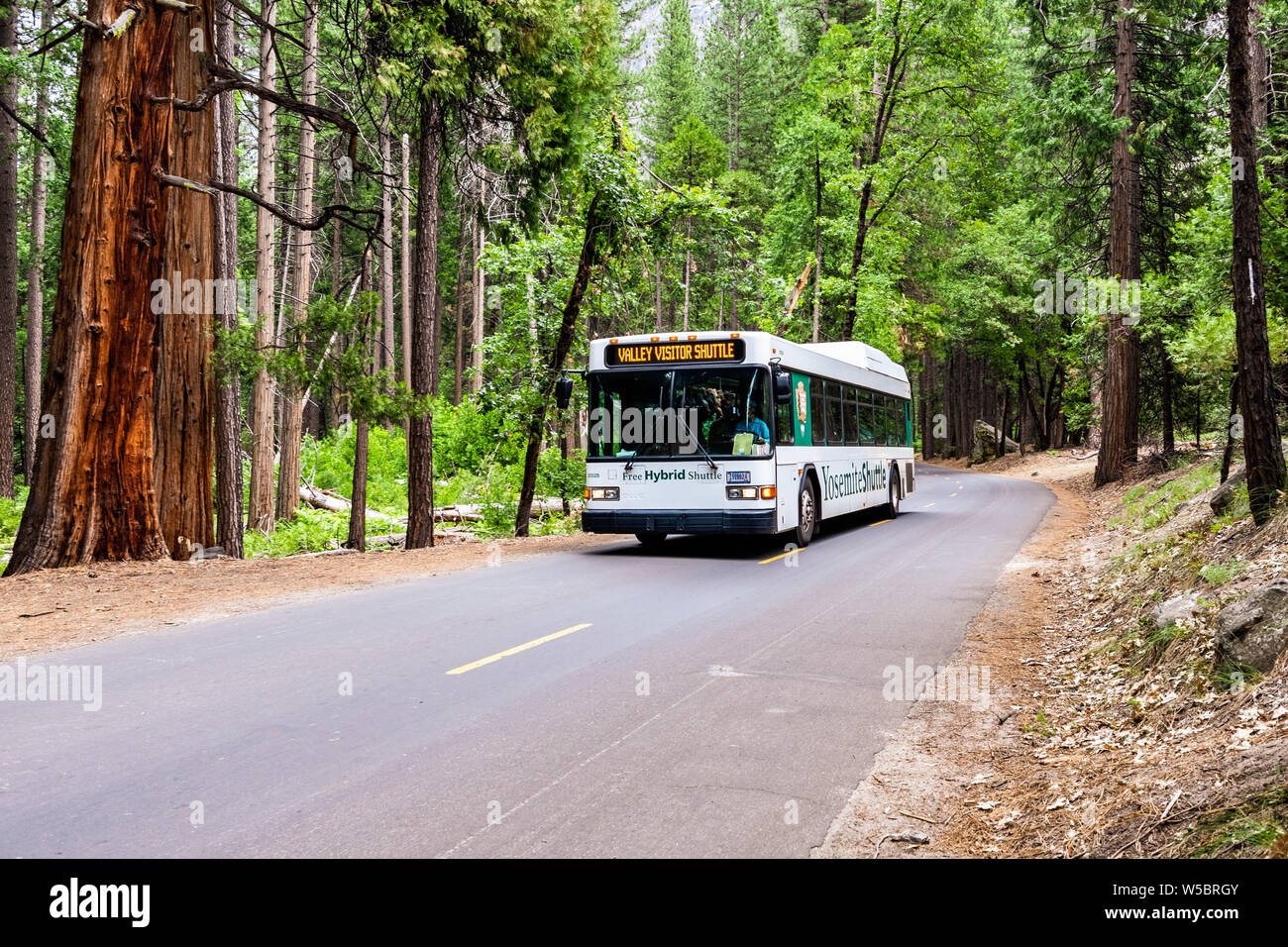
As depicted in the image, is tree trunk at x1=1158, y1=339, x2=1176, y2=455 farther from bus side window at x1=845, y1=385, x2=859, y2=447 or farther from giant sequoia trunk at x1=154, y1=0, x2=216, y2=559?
giant sequoia trunk at x1=154, y1=0, x2=216, y2=559

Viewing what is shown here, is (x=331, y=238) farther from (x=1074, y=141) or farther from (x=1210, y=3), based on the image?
(x=1210, y=3)

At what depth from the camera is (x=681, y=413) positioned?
14836mm

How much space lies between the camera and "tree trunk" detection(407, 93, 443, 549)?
16.5 meters

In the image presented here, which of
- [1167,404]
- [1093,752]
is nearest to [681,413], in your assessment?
[1093,752]

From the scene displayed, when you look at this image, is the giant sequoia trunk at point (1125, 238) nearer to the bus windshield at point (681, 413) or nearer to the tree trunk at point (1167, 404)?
the tree trunk at point (1167, 404)

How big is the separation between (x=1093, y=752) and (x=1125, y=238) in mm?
22810

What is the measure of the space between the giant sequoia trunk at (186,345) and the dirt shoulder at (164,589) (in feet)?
2.85

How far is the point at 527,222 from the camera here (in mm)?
16562

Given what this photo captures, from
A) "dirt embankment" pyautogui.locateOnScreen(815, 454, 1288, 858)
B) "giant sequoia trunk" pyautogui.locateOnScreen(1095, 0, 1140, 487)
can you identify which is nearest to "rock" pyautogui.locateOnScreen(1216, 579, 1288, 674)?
"dirt embankment" pyautogui.locateOnScreen(815, 454, 1288, 858)

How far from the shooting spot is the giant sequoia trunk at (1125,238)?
24.3 metres
